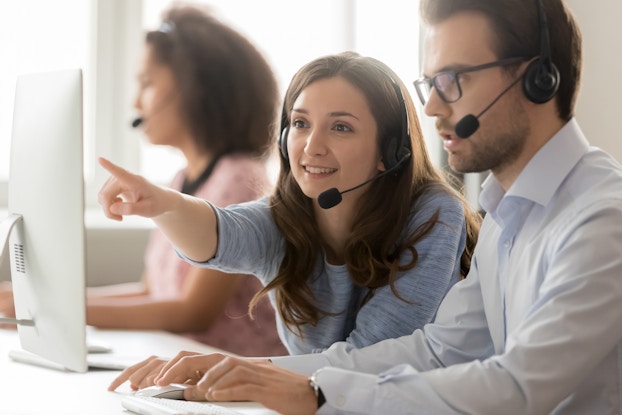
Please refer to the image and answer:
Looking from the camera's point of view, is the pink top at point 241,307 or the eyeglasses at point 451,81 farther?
the pink top at point 241,307

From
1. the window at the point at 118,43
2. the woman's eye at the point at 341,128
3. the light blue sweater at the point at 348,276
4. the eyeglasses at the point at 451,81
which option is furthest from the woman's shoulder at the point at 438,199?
the window at the point at 118,43

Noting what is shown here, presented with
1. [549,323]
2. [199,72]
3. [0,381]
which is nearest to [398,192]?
[549,323]

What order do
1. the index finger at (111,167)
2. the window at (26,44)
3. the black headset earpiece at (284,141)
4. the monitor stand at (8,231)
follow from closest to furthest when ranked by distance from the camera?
the index finger at (111,167) < the monitor stand at (8,231) < the black headset earpiece at (284,141) < the window at (26,44)

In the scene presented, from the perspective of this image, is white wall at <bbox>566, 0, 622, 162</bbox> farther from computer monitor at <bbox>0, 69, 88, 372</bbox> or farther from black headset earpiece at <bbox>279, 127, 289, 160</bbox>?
computer monitor at <bbox>0, 69, 88, 372</bbox>

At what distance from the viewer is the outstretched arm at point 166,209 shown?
138 centimetres

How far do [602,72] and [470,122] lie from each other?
4.22 ft

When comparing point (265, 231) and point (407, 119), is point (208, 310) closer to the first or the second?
point (265, 231)

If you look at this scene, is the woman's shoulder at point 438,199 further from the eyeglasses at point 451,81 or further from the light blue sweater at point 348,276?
the eyeglasses at point 451,81

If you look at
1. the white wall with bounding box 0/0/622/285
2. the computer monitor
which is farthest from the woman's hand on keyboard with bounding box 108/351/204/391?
the white wall with bounding box 0/0/622/285

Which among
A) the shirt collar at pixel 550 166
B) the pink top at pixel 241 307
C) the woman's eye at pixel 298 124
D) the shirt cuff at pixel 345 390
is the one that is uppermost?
the shirt collar at pixel 550 166

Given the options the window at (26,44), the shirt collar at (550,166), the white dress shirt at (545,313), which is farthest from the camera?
→ the window at (26,44)

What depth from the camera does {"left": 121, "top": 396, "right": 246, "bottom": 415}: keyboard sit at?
1.16 m

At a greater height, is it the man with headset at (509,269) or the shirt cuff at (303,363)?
the man with headset at (509,269)

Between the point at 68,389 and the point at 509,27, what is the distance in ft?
2.90
